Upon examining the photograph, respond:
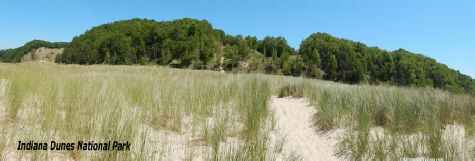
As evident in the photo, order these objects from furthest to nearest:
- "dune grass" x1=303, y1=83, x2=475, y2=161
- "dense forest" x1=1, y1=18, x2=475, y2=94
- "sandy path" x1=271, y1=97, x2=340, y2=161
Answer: "dense forest" x1=1, y1=18, x2=475, y2=94, "sandy path" x1=271, y1=97, x2=340, y2=161, "dune grass" x1=303, y1=83, x2=475, y2=161

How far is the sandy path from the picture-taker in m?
3.27

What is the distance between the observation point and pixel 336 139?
146 inches

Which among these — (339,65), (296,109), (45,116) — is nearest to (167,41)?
(339,65)

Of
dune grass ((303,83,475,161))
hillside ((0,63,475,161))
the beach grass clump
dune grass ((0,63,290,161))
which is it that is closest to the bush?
A: the beach grass clump

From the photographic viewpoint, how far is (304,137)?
4047 millimetres

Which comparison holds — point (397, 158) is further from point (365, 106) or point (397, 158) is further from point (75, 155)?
point (75, 155)

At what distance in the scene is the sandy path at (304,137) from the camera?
3271 millimetres

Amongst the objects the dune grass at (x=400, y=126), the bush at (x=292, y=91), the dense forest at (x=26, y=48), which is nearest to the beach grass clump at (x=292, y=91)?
the bush at (x=292, y=91)

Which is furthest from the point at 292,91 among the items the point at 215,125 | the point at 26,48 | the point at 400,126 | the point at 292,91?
the point at 26,48

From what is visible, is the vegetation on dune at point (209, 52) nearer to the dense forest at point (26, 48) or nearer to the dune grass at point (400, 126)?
the dune grass at point (400, 126)

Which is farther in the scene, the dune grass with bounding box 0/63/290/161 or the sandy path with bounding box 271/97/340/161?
the sandy path with bounding box 271/97/340/161

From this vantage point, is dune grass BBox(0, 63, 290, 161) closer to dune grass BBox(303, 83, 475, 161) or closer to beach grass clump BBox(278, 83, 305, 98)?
dune grass BBox(303, 83, 475, 161)

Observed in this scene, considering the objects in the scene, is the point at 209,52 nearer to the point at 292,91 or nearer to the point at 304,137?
the point at 292,91

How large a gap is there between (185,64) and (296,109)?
3474cm
